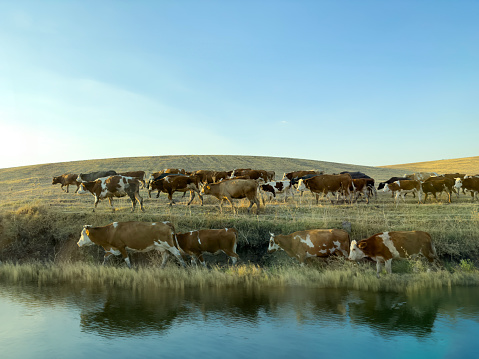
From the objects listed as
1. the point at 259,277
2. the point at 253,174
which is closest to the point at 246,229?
the point at 259,277

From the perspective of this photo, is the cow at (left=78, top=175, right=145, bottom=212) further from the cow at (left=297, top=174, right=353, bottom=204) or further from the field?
the cow at (left=297, top=174, right=353, bottom=204)

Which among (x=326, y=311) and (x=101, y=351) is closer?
(x=101, y=351)

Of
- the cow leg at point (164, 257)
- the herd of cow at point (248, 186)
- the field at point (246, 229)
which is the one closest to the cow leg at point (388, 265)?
the field at point (246, 229)

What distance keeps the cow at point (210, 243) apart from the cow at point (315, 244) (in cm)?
153

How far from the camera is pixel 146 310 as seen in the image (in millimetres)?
9367

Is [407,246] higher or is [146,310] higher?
[407,246]

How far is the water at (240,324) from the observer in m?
7.46

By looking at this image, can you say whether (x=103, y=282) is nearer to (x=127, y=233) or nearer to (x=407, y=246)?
(x=127, y=233)

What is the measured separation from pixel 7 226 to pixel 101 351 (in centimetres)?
1149

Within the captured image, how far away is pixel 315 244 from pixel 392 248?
2.32m

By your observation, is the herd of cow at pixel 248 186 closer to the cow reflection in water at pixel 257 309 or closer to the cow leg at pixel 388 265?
the cow leg at pixel 388 265

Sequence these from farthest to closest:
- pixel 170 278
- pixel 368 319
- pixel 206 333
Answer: pixel 170 278, pixel 368 319, pixel 206 333

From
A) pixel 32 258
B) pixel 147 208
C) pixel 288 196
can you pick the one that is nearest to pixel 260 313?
pixel 32 258

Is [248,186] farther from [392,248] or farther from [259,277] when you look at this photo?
[392,248]
